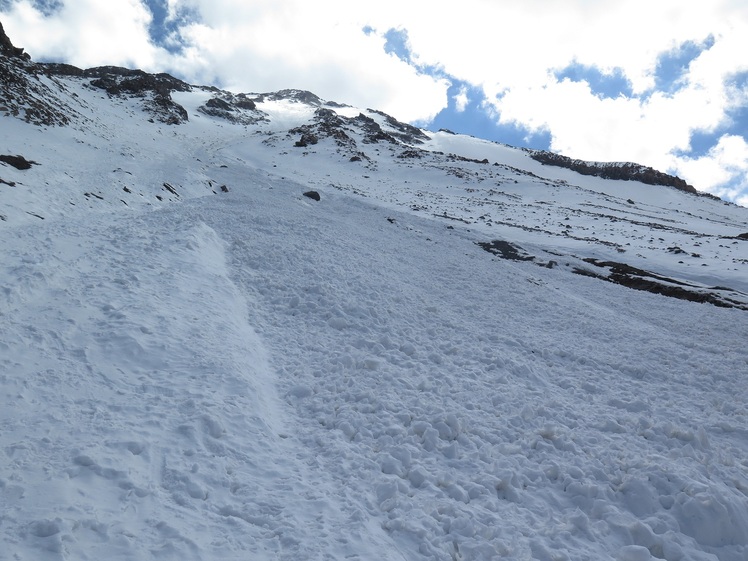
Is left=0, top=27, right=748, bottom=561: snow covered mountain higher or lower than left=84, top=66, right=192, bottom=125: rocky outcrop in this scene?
lower

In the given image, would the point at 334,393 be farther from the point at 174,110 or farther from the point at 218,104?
the point at 218,104

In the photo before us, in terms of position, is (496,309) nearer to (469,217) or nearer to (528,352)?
(528,352)

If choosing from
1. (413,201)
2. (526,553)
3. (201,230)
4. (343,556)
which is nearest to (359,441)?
(343,556)

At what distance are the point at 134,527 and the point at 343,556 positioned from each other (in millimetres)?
2297

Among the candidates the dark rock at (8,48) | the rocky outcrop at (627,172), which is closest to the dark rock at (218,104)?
the dark rock at (8,48)

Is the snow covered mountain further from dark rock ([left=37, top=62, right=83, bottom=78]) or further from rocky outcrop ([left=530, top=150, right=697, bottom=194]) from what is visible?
dark rock ([left=37, top=62, right=83, bottom=78])

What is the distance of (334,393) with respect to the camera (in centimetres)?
843

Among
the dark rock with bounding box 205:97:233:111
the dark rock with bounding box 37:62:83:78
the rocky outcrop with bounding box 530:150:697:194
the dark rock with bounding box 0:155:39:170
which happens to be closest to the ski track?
the dark rock with bounding box 0:155:39:170

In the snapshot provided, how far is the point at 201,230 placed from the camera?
645 inches

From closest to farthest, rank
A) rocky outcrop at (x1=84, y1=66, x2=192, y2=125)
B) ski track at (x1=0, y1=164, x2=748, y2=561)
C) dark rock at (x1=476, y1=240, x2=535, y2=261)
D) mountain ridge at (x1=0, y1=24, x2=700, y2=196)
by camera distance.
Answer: ski track at (x1=0, y1=164, x2=748, y2=561) < dark rock at (x1=476, y1=240, x2=535, y2=261) < rocky outcrop at (x1=84, y1=66, x2=192, y2=125) < mountain ridge at (x1=0, y1=24, x2=700, y2=196)

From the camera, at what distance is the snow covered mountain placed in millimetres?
5230

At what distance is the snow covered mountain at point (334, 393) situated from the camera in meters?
5.23

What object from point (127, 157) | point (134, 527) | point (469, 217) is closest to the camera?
point (134, 527)

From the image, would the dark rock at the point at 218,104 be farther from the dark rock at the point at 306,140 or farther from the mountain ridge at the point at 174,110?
the dark rock at the point at 306,140
